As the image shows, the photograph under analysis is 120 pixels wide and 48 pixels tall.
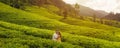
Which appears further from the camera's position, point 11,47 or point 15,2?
point 15,2

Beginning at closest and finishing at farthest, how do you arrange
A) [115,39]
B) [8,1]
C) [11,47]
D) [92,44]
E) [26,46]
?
1. [11,47]
2. [26,46]
3. [92,44]
4. [115,39]
5. [8,1]

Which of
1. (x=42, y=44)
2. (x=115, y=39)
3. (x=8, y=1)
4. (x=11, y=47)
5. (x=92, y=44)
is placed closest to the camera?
(x=11, y=47)

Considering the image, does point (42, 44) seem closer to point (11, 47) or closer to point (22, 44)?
point (22, 44)

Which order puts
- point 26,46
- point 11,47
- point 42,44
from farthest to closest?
1. point 42,44
2. point 26,46
3. point 11,47

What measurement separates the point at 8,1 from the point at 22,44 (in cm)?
13750

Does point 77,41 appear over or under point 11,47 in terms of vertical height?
under

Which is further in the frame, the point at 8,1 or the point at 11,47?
the point at 8,1

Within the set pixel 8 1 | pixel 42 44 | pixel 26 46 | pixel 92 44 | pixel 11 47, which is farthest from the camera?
pixel 8 1

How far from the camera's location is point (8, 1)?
170 meters

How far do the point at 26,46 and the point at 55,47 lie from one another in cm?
428

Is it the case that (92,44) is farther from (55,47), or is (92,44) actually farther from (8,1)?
(8,1)

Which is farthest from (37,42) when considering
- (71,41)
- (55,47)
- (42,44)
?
(71,41)

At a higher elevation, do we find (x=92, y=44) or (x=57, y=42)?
(x=57, y=42)

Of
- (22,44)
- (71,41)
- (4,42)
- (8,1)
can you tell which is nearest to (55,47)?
(22,44)
